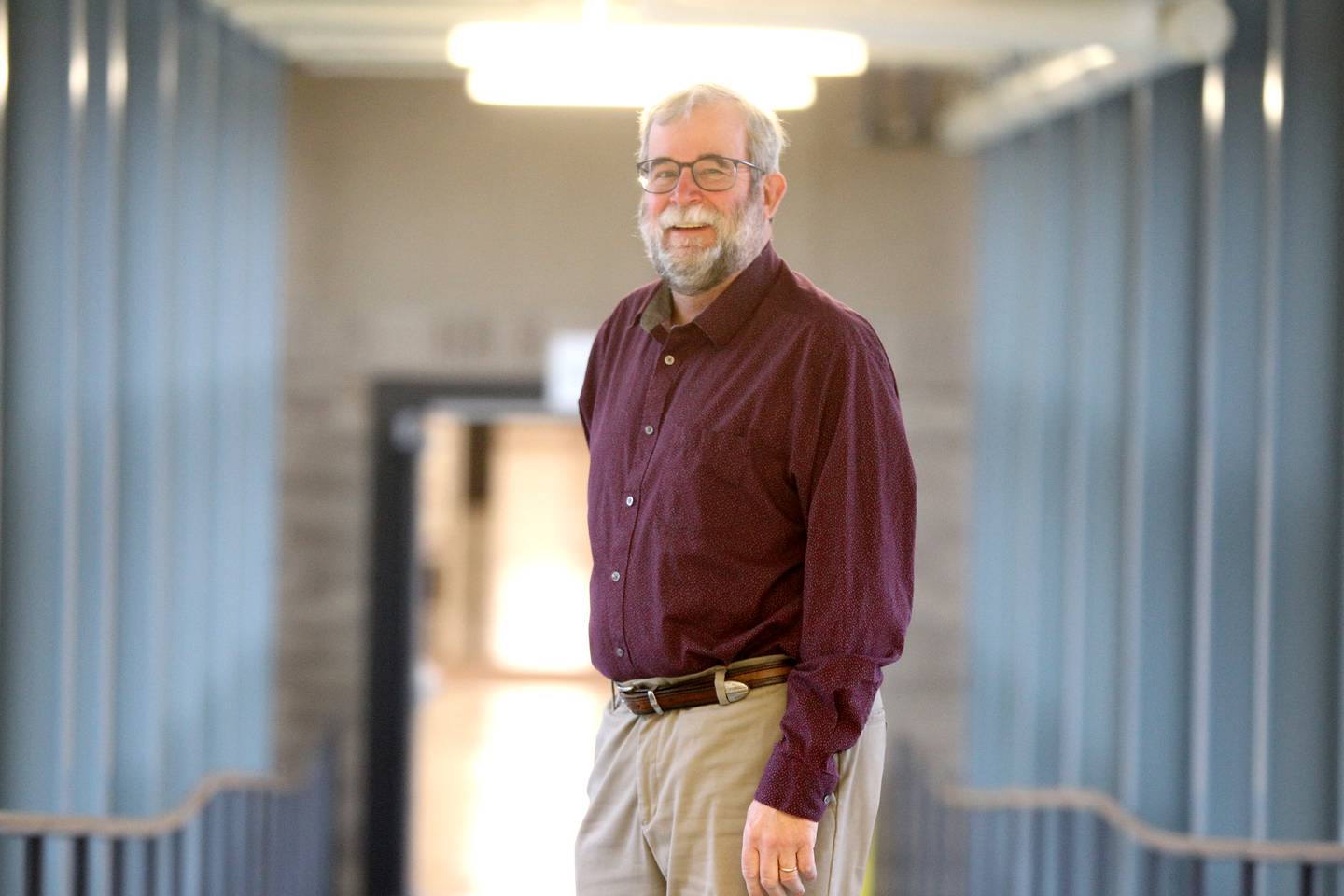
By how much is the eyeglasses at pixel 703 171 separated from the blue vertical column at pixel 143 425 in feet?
9.18

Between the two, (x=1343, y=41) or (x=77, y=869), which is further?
(x=1343, y=41)

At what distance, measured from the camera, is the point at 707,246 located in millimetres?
1748

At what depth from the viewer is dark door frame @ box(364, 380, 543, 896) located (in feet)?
21.2

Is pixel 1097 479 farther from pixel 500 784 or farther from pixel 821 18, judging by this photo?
pixel 500 784

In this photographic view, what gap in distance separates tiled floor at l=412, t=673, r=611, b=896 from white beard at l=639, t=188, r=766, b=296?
3.65m

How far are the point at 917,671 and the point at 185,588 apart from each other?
3.06 metres

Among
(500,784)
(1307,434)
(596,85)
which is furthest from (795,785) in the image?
(500,784)

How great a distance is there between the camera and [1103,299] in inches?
187

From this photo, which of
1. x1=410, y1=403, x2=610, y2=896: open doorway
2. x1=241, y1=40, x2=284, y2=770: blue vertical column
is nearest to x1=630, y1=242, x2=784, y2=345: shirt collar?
x1=241, y1=40, x2=284, y2=770: blue vertical column

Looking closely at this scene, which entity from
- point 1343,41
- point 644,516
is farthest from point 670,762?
point 1343,41

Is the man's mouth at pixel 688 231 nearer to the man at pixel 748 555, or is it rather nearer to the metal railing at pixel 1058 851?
the man at pixel 748 555

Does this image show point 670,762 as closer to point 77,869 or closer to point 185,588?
point 77,869

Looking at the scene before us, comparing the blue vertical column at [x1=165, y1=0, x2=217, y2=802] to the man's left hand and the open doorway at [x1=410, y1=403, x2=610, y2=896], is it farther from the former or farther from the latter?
the open doorway at [x1=410, y1=403, x2=610, y2=896]

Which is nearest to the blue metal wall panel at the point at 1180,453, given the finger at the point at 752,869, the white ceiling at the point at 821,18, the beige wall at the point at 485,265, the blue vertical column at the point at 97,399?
the white ceiling at the point at 821,18
